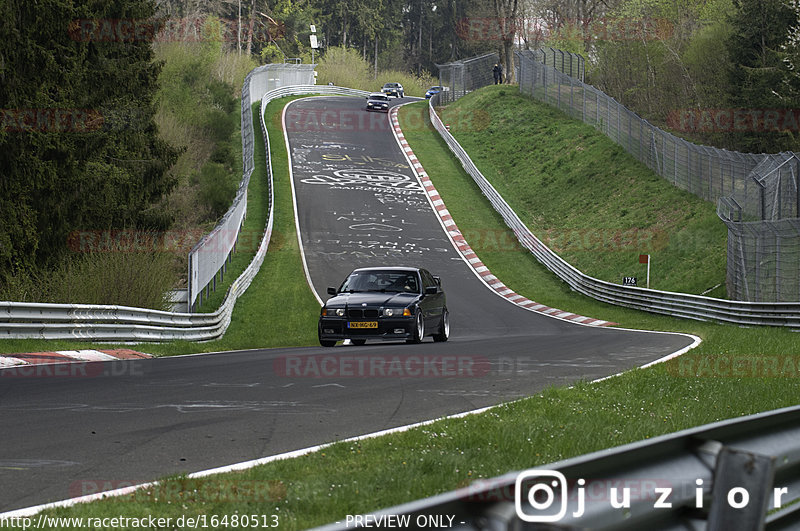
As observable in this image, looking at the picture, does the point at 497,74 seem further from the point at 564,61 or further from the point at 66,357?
the point at 66,357

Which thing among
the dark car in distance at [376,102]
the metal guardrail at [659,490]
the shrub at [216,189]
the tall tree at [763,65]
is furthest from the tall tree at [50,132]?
the dark car in distance at [376,102]

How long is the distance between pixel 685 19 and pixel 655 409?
220ft

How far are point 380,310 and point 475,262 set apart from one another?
20.7 meters

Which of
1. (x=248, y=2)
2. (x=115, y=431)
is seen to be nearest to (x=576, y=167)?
(x=115, y=431)

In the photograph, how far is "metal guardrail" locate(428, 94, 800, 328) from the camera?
2311 centimetres

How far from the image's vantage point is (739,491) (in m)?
3.41

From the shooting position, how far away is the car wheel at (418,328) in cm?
1804

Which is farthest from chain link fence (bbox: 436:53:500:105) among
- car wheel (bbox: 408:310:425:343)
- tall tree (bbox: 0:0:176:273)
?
car wheel (bbox: 408:310:425:343)

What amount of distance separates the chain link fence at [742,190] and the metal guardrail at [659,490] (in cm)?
1965

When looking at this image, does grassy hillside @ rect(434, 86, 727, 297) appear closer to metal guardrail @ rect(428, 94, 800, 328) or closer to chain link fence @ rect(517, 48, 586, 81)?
metal guardrail @ rect(428, 94, 800, 328)

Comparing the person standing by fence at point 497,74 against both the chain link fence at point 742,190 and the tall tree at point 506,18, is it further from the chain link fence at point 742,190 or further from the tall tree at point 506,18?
the chain link fence at point 742,190

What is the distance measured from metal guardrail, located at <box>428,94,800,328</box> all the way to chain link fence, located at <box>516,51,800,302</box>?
743 mm

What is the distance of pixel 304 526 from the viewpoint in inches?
189

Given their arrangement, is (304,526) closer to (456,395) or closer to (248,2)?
(456,395)
